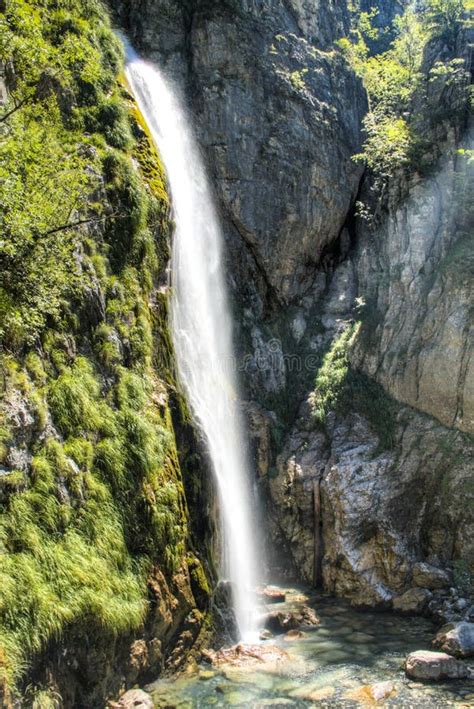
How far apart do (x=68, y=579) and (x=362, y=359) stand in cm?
1278

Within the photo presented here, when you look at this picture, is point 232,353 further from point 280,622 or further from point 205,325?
point 280,622

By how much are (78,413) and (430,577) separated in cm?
999

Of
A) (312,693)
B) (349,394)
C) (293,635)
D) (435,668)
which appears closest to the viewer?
(312,693)

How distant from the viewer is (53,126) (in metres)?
11.3

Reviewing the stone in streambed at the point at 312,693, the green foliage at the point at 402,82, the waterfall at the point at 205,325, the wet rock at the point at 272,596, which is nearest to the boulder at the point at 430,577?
the wet rock at the point at 272,596

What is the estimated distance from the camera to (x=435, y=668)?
10039 mm

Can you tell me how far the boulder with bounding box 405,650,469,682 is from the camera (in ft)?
32.8

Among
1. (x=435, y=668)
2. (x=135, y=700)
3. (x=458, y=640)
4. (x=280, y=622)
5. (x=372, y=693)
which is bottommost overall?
(x=372, y=693)

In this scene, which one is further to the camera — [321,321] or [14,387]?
[321,321]

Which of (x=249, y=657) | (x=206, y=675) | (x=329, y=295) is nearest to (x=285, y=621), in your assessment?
(x=249, y=657)

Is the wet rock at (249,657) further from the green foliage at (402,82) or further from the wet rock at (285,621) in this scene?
the green foliage at (402,82)

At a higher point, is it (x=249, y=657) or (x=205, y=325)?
(x=205, y=325)

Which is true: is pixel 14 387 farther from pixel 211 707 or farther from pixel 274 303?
pixel 274 303

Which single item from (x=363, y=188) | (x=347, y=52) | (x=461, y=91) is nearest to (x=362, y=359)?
(x=363, y=188)
